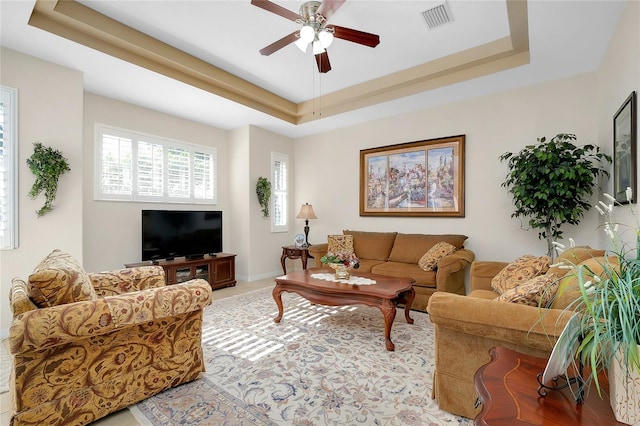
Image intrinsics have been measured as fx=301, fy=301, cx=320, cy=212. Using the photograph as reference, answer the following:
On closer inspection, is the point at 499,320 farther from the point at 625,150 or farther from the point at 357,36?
the point at 357,36

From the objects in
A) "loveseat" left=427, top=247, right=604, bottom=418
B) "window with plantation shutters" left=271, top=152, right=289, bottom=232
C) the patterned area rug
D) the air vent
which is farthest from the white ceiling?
the patterned area rug

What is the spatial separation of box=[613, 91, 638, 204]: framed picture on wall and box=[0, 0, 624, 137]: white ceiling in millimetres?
840

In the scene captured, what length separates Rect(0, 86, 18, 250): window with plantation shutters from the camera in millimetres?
2965

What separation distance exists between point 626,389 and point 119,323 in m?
2.26

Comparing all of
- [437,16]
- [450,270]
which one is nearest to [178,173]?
[437,16]

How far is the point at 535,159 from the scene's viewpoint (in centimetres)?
333

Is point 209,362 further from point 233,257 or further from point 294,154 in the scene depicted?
point 294,154

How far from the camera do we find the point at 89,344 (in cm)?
177

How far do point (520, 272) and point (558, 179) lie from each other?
126cm

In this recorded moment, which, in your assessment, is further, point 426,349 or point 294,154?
point 294,154

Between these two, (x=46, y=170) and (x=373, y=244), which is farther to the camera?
(x=373, y=244)

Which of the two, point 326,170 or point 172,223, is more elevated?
point 326,170

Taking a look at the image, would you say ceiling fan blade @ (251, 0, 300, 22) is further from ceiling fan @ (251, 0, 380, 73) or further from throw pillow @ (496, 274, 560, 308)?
throw pillow @ (496, 274, 560, 308)

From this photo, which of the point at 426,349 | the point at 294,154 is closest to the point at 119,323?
the point at 426,349
